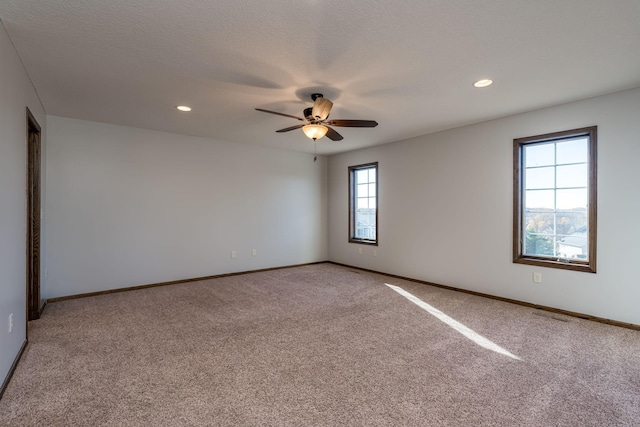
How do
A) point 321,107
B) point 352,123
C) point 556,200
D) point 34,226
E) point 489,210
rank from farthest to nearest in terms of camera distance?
1. point 489,210
2. point 556,200
3. point 34,226
4. point 352,123
5. point 321,107

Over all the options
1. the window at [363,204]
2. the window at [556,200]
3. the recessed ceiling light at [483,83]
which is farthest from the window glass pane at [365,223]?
the recessed ceiling light at [483,83]

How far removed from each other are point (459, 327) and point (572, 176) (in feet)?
7.49

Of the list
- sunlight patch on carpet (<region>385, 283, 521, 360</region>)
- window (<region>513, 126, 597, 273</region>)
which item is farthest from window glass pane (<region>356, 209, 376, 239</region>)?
window (<region>513, 126, 597, 273</region>)

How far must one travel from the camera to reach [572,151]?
3.71 m

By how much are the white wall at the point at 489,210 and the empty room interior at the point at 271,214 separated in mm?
28

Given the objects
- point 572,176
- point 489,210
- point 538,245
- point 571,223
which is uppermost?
point 572,176

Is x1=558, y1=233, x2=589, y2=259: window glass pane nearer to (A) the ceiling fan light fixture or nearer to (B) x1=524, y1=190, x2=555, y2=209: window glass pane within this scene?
(B) x1=524, y1=190, x2=555, y2=209: window glass pane

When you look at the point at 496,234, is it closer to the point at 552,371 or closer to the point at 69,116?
the point at 552,371

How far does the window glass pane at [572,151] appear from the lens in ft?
11.9

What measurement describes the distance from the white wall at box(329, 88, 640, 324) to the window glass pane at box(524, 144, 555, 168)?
200 millimetres

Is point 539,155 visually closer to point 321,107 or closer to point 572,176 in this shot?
point 572,176

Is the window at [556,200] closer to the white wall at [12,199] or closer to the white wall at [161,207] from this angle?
the white wall at [161,207]

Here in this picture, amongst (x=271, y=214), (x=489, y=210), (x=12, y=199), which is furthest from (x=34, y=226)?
(x=489, y=210)

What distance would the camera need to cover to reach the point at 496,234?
4273mm
